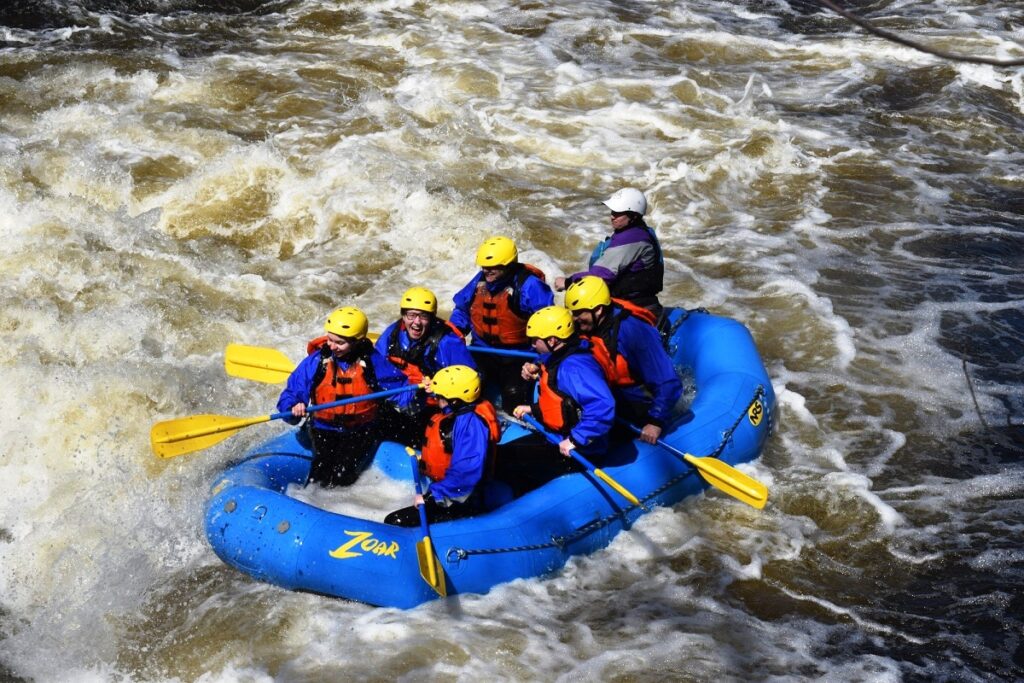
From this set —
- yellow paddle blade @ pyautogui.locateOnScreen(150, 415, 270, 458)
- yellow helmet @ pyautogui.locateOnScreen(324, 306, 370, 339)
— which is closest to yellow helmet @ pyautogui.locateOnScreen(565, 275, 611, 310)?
yellow helmet @ pyautogui.locateOnScreen(324, 306, 370, 339)

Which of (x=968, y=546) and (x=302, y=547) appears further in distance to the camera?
(x=968, y=546)

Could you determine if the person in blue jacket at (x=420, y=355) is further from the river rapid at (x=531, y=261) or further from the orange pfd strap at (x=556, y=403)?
the orange pfd strap at (x=556, y=403)

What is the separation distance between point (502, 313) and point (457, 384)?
51.9 inches

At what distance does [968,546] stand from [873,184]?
5497 millimetres

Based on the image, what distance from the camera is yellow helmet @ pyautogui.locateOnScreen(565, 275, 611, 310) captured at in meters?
5.25

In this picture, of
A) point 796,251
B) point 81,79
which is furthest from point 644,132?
point 81,79

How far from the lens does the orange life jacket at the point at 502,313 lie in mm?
5996

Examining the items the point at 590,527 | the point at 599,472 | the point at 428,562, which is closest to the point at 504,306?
the point at 599,472

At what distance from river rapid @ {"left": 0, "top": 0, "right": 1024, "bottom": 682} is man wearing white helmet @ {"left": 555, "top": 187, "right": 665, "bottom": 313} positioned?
1246mm

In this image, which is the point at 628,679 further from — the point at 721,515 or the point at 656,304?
the point at 656,304

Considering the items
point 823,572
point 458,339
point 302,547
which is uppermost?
point 458,339

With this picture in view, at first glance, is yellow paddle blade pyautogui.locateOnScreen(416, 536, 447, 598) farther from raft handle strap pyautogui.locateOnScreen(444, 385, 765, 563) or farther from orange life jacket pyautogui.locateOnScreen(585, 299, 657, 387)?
orange life jacket pyautogui.locateOnScreen(585, 299, 657, 387)

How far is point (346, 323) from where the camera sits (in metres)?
5.05

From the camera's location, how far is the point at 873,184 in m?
9.88
